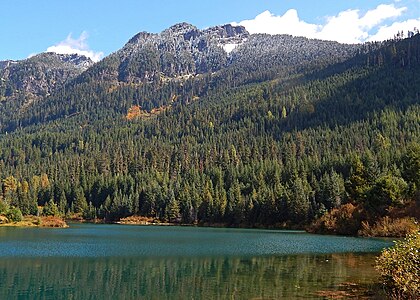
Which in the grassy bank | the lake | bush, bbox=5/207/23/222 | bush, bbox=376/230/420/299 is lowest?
the grassy bank

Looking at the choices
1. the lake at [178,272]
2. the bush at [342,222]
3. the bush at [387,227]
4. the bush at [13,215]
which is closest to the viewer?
the lake at [178,272]

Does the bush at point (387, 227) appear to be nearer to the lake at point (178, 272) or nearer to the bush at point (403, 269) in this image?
the lake at point (178, 272)

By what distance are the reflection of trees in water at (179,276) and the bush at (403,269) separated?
692 centimetres

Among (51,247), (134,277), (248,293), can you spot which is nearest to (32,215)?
(51,247)

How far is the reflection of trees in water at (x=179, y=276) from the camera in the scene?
3606 cm

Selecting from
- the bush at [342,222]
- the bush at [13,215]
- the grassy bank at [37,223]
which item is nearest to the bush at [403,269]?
the bush at [342,222]

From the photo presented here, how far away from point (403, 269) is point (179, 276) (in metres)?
22.3

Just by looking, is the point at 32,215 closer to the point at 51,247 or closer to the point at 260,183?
the point at 260,183

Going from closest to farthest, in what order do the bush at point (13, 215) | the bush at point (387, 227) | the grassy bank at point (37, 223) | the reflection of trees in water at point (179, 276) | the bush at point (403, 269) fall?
the bush at point (403, 269) < the reflection of trees in water at point (179, 276) < the bush at point (387, 227) < the grassy bank at point (37, 223) < the bush at point (13, 215)

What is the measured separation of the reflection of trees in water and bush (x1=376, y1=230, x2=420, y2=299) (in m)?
6.92

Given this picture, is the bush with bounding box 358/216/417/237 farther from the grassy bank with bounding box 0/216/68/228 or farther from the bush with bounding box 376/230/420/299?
the grassy bank with bounding box 0/216/68/228

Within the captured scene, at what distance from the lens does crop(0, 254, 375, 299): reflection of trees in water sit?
118 ft

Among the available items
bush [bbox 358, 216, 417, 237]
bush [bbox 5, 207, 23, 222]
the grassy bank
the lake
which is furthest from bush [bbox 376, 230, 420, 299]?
bush [bbox 5, 207, 23, 222]

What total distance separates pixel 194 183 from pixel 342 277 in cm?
15046
